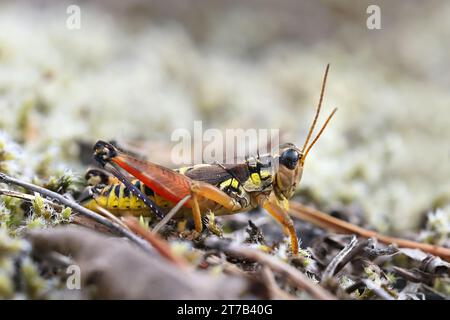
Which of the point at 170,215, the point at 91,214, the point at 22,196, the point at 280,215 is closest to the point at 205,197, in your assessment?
the point at 170,215

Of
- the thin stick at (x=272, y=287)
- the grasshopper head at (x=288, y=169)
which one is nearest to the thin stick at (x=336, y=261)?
the thin stick at (x=272, y=287)

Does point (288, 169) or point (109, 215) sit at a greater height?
point (288, 169)

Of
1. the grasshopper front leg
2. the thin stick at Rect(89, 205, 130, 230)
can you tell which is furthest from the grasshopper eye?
the thin stick at Rect(89, 205, 130, 230)

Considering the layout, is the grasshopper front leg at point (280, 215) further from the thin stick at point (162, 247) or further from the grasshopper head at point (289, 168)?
the thin stick at point (162, 247)

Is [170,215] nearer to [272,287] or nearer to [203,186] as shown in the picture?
[203,186]

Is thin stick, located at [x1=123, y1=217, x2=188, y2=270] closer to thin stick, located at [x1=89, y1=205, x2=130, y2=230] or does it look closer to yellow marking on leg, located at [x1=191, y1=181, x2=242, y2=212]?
thin stick, located at [x1=89, y1=205, x2=130, y2=230]

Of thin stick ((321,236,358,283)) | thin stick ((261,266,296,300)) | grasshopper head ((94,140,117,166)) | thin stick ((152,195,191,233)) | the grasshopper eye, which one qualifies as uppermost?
grasshopper head ((94,140,117,166))
